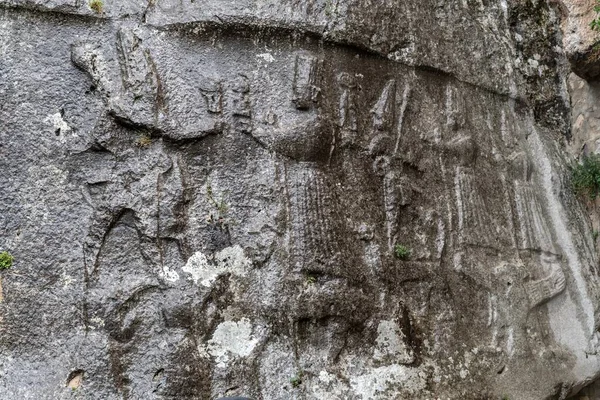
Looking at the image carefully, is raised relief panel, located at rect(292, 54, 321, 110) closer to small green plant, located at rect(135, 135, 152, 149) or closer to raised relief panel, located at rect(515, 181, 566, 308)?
small green plant, located at rect(135, 135, 152, 149)

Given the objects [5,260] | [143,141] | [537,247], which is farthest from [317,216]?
[537,247]

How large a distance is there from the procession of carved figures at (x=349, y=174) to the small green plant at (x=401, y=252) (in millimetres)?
28

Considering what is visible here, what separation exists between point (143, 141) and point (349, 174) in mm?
910

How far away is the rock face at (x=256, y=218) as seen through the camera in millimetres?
3016

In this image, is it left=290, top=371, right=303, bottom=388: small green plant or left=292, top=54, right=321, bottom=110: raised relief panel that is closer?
left=290, top=371, right=303, bottom=388: small green plant

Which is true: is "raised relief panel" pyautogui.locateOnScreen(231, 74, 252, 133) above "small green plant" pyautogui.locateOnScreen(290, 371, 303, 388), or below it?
above

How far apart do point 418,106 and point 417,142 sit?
0.61ft

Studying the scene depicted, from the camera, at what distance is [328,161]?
343 cm

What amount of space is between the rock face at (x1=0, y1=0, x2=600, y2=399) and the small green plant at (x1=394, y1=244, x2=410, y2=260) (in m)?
0.03

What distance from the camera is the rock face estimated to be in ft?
9.89

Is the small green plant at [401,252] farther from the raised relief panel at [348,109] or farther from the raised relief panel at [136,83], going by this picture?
the raised relief panel at [136,83]

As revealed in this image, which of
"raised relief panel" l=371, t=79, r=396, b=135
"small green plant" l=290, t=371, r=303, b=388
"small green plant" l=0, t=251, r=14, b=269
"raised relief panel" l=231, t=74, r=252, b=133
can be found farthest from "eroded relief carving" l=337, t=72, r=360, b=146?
"small green plant" l=0, t=251, r=14, b=269

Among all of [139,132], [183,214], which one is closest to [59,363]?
[183,214]

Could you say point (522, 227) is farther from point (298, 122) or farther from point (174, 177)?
point (174, 177)
